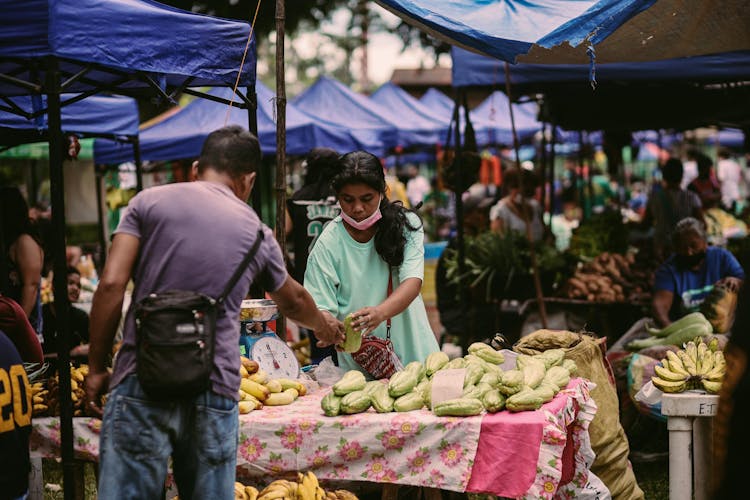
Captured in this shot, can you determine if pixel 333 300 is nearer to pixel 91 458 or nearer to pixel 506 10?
pixel 91 458

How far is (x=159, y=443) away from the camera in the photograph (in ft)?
10.5

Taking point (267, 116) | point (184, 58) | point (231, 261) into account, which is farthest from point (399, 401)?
point (267, 116)

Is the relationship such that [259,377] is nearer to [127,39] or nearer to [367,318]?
[367,318]

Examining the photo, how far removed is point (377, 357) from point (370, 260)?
20.0 inches

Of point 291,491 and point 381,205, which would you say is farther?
point 381,205

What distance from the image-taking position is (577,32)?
5402mm

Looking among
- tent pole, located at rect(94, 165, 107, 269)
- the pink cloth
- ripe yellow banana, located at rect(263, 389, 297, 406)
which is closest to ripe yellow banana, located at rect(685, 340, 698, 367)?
the pink cloth

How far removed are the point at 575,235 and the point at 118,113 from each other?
17.3 ft

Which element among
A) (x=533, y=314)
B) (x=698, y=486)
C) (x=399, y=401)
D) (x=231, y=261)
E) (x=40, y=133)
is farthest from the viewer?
(x=533, y=314)

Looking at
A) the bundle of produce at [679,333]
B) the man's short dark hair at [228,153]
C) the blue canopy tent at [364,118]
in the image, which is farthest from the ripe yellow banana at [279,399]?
the blue canopy tent at [364,118]

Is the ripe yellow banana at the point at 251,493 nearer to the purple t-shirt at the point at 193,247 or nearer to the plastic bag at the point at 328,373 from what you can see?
the plastic bag at the point at 328,373

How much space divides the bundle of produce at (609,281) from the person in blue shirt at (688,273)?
1.11 m

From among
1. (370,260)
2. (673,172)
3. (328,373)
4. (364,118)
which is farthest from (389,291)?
(364,118)

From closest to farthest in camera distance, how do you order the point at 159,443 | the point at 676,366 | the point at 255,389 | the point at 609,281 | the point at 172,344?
the point at 172,344 → the point at 159,443 → the point at 255,389 → the point at 676,366 → the point at 609,281
